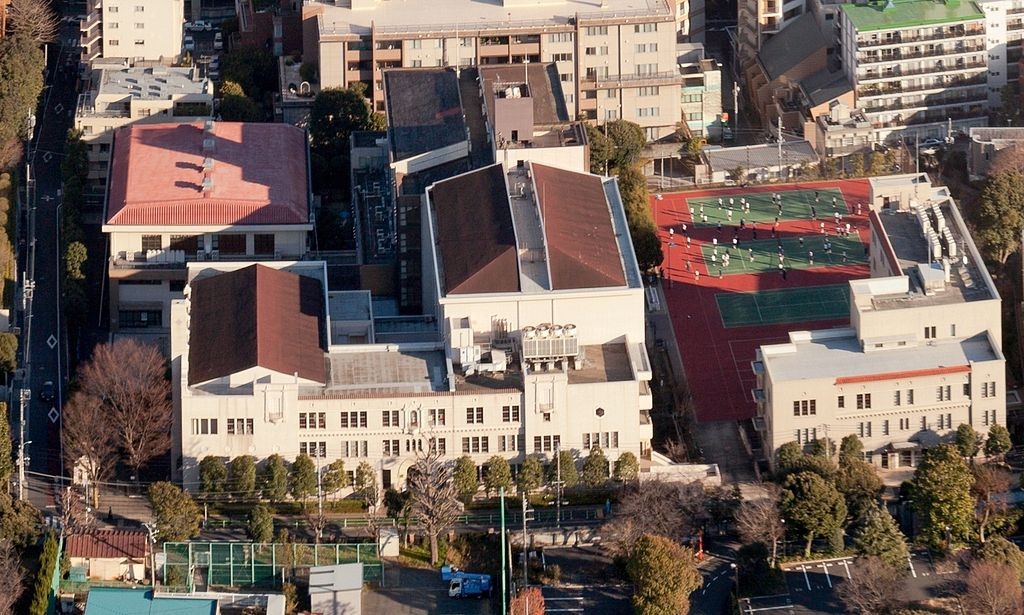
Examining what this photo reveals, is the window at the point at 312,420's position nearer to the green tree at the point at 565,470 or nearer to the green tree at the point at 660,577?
the green tree at the point at 565,470

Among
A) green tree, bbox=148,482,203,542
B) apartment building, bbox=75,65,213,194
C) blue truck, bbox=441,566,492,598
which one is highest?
apartment building, bbox=75,65,213,194

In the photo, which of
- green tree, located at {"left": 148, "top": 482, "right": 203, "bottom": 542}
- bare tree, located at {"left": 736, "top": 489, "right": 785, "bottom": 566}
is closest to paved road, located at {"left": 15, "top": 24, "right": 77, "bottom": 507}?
green tree, located at {"left": 148, "top": 482, "right": 203, "bottom": 542}

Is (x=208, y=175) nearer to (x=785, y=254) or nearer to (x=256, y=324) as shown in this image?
(x=256, y=324)

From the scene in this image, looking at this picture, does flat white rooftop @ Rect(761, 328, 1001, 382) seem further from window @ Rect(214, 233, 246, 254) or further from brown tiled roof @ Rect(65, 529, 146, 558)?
brown tiled roof @ Rect(65, 529, 146, 558)

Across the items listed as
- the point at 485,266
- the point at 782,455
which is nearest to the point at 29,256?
the point at 485,266

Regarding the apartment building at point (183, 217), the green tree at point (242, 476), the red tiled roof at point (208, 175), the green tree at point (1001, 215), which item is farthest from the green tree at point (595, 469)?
the green tree at point (1001, 215)

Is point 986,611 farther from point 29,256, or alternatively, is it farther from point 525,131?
point 29,256
